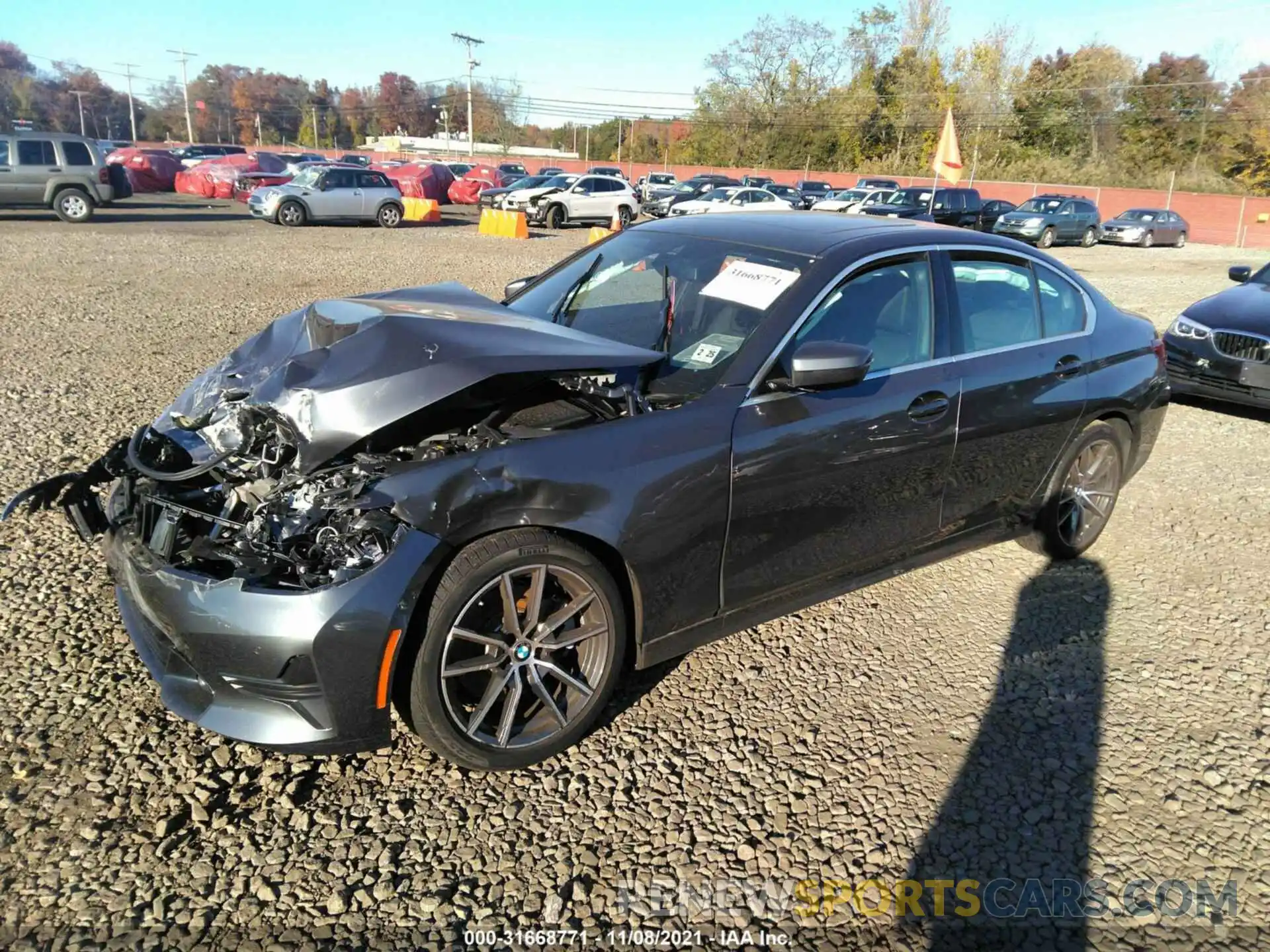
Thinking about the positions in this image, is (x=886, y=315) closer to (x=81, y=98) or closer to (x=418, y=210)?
(x=418, y=210)

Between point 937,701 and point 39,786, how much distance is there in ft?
10.2

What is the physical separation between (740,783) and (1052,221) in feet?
93.9

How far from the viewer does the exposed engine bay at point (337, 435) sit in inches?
99.0

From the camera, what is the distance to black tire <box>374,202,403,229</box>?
23.6 metres

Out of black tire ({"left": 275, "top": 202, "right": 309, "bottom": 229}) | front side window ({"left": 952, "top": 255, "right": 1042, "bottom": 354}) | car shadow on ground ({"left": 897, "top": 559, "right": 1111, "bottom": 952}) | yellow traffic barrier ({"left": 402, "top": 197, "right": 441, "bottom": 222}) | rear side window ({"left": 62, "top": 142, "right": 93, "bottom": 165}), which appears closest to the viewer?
car shadow on ground ({"left": 897, "top": 559, "right": 1111, "bottom": 952})

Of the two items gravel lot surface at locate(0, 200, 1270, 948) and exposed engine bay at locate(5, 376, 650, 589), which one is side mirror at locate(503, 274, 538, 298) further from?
gravel lot surface at locate(0, 200, 1270, 948)

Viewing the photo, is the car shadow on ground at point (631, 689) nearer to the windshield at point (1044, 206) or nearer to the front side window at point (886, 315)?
the front side window at point (886, 315)

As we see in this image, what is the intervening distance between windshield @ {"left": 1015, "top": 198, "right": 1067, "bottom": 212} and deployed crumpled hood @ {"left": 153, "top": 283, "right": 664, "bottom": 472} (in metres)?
A: 28.5

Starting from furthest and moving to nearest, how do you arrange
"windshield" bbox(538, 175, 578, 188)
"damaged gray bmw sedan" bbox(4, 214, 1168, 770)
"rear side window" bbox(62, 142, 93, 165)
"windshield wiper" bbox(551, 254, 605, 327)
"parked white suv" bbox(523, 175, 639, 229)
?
1. "windshield" bbox(538, 175, 578, 188)
2. "parked white suv" bbox(523, 175, 639, 229)
3. "rear side window" bbox(62, 142, 93, 165)
4. "windshield wiper" bbox(551, 254, 605, 327)
5. "damaged gray bmw sedan" bbox(4, 214, 1168, 770)

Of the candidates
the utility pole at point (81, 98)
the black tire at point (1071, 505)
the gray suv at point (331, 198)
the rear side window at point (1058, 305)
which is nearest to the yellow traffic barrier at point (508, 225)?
the gray suv at point (331, 198)

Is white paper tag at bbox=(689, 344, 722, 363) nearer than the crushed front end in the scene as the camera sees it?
No

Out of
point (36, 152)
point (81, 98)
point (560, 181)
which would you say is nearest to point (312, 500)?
point (36, 152)

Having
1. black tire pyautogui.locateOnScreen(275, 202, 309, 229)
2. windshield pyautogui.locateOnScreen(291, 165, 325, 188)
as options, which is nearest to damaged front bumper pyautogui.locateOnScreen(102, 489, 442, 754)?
black tire pyautogui.locateOnScreen(275, 202, 309, 229)

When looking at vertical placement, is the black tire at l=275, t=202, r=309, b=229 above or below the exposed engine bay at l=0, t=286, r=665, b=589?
above
